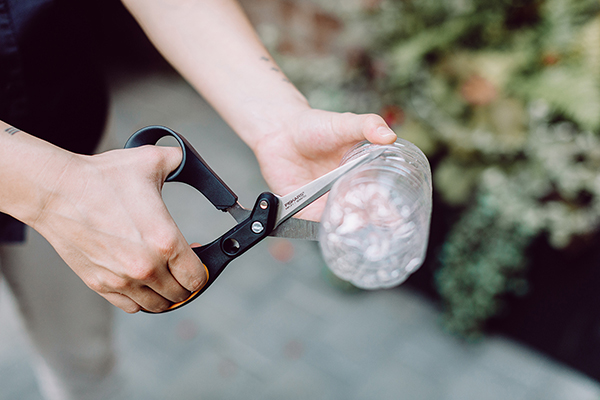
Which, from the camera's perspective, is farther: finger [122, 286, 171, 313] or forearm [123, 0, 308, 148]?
forearm [123, 0, 308, 148]

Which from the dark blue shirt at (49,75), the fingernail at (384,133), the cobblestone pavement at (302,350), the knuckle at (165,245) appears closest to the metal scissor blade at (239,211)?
the knuckle at (165,245)

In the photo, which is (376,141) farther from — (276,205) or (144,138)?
(144,138)

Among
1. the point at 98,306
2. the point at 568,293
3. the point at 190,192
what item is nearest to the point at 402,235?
the point at 98,306

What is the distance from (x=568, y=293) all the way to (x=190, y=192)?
271cm

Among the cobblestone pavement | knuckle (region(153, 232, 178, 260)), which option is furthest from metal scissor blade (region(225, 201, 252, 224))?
the cobblestone pavement

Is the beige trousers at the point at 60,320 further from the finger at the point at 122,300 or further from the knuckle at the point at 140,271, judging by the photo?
the knuckle at the point at 140,271

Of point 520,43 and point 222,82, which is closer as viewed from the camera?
point 222,82

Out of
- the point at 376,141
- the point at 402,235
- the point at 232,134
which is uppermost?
the point at 376,141

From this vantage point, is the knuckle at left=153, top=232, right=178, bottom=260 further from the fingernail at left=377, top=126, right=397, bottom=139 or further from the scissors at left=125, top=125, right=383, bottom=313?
the fingernail at left=377, top=126, right=397, bottom=139

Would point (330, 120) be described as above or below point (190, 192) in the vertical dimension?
above

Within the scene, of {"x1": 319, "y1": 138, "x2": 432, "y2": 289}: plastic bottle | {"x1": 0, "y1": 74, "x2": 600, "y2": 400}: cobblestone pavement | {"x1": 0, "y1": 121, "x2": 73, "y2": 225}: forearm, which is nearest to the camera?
{"x1": 0, "y1": 121, "x2": 73, "y2": 225}: forearm

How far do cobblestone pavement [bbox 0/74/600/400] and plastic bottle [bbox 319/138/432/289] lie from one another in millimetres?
1683

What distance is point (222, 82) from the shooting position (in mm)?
1303

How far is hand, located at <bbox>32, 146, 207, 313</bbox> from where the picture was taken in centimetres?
89
